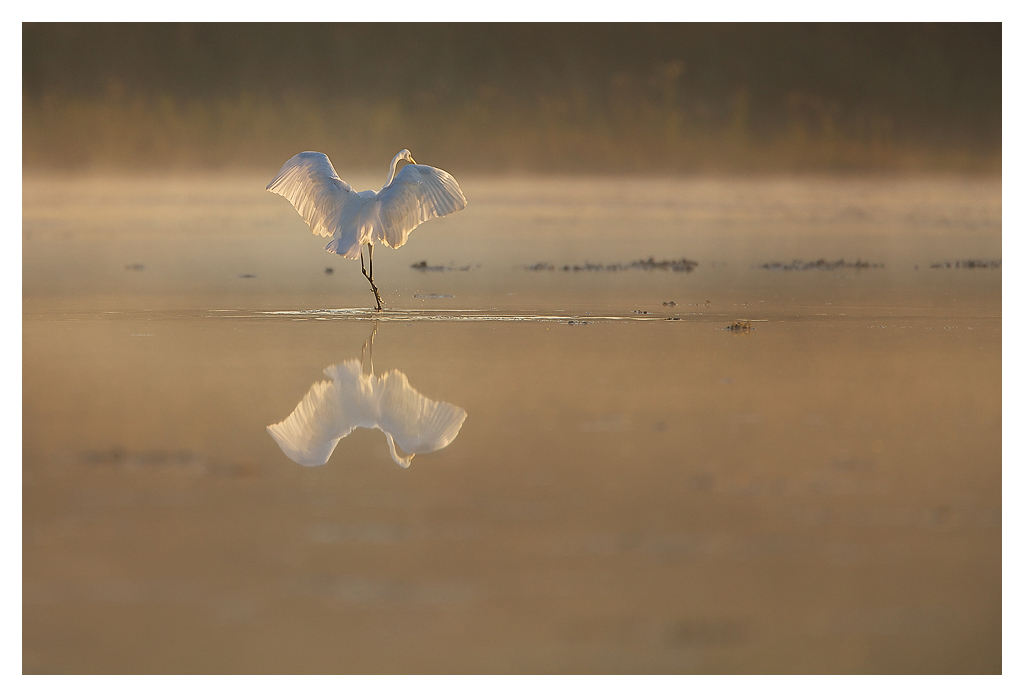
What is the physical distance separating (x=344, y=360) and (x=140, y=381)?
1445 millimetres

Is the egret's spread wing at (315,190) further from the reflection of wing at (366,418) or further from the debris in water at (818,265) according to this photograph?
the debris in water at (818,265)

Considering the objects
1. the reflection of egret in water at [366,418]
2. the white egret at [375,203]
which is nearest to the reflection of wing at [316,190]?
the white egret at [375,203]

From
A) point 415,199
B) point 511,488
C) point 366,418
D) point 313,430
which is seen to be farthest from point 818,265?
point 511,488

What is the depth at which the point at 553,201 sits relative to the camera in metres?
33.6

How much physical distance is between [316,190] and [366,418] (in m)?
4.91

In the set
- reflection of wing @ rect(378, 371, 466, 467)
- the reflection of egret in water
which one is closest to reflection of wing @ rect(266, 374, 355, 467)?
the reflection of egret in water

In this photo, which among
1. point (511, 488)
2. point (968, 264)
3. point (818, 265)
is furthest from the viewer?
point (968, 264)

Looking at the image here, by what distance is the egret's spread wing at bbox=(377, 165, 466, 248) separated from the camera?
10766 mm

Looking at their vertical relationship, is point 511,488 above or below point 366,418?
below

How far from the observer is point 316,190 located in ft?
36.7

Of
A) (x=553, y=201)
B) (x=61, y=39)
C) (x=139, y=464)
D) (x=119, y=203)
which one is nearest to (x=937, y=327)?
(x=139, y=464)

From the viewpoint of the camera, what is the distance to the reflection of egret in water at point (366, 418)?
6.08 metres

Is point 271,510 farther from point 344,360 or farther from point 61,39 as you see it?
point 61,39

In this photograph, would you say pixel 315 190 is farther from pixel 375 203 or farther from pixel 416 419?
pixel 416 419
